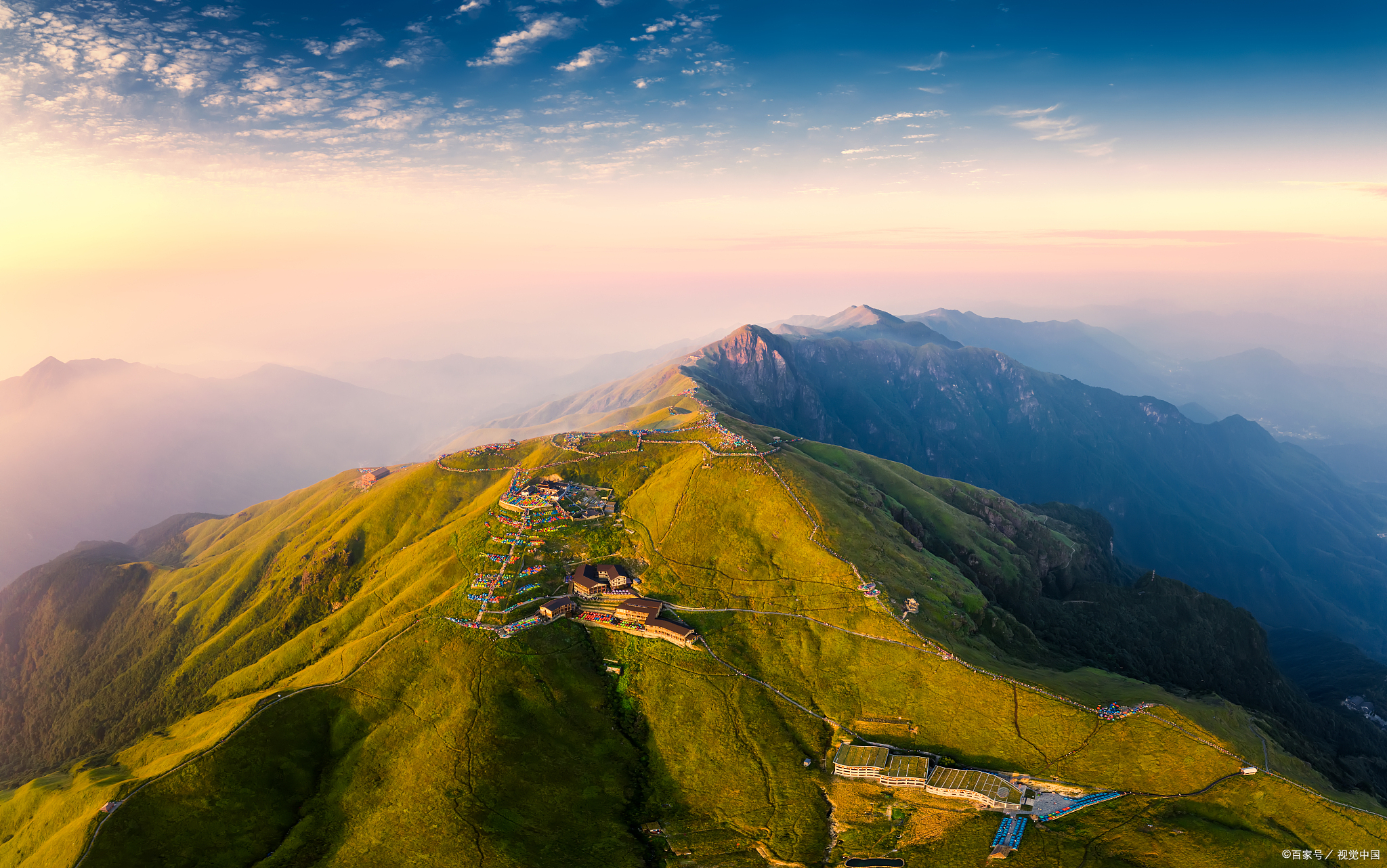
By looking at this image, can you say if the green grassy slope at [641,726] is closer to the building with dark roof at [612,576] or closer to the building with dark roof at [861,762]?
the building with dark roof at [861,762]

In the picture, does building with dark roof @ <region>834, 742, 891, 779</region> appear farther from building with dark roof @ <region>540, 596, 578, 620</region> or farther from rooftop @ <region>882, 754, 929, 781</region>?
building with dark roof @ <region>540, 596, 578, 620</region>

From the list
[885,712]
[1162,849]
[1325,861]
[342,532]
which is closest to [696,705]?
[885,712]

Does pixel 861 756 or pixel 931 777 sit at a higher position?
pixel 861 756

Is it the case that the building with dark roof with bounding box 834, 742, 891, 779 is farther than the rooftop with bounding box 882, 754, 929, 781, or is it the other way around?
the building with dark roof with bounding box 834, 742, 891, 779

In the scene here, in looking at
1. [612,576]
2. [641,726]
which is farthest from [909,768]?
[612,576]

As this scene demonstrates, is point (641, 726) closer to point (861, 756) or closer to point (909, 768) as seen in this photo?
point (861, 756)

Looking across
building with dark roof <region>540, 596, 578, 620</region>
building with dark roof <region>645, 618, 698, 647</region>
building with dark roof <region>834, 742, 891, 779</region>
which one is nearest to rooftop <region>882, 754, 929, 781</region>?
building with dark roof <region>834, 742, 891, 779</region>
